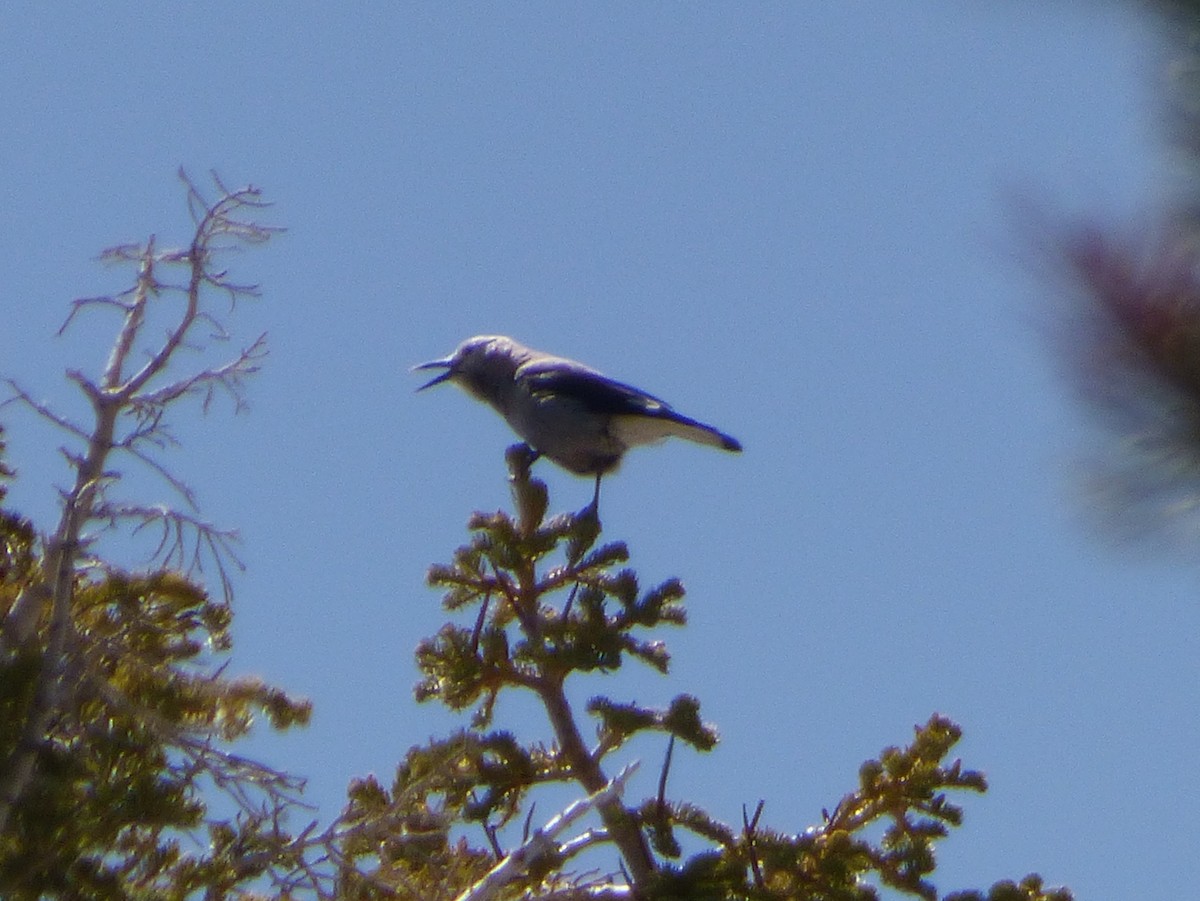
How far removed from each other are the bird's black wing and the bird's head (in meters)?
0.51

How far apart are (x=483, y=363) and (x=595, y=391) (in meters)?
1.22

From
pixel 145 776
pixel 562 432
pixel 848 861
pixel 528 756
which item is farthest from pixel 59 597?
pixel 562 432

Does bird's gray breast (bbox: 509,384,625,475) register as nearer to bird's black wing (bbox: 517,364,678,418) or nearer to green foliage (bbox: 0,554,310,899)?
bird's black wing (bbox: 517,364,678,418)

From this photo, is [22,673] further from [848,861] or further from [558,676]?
[848,861]

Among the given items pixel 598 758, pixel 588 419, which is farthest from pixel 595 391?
pixel 598 758

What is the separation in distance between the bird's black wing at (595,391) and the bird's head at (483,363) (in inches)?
20.1

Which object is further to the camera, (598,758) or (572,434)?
(572,434)

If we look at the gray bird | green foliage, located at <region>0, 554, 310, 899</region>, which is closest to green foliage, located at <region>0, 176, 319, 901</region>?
green foliage, located at <region>0, 554, 310, 899</region>

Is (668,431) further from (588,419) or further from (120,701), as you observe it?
(120,701)

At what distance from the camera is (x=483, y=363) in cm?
893

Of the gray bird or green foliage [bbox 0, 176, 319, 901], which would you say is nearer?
green foliage [bbox 0, 176, 319, 901]

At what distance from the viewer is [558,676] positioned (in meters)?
4.79

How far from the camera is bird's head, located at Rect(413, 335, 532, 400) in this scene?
345 inches

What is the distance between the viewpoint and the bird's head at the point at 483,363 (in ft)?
28.7
